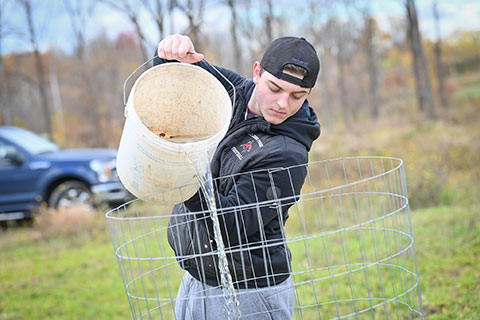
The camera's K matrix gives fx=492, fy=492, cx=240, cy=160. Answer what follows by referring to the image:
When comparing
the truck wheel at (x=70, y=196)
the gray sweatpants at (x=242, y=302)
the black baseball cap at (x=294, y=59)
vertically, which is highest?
the black baseball cap at (x=294, y=59)

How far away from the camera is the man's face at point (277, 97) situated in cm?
192

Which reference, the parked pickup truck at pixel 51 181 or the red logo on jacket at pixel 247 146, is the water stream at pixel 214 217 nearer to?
the red logo on jacket at pixel 247 146

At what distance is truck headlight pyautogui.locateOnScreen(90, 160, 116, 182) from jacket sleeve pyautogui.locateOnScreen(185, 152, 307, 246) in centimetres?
609

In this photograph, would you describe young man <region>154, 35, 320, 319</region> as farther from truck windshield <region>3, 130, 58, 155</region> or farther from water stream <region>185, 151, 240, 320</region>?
truck windshield <region>3, 130, 58, 155</region>

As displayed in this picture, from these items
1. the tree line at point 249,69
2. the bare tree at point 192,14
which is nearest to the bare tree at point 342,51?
the tree line at point 249,69

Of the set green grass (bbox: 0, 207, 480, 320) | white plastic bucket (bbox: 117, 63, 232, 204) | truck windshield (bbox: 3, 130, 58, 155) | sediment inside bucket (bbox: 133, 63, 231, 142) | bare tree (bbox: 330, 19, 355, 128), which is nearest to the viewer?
white plastic bucket (bbox: 117, 63, 232, 204)

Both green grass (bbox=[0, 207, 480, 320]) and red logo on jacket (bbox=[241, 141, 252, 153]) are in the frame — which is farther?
green grass (bbox=[0, 207, 480, 320])

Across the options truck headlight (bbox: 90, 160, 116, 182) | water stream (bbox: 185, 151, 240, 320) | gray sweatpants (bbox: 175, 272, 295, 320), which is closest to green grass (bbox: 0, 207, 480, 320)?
truck headlight (bbox: 90, 160, 116, 182)

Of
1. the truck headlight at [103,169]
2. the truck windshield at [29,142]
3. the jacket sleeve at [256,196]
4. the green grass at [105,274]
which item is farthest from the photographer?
the truck windshield at [29,142]

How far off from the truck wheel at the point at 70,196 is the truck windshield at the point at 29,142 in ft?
2.70

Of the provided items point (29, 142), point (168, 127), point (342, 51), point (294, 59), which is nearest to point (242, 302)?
point (168, 127)

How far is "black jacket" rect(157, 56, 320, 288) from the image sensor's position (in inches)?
72.9

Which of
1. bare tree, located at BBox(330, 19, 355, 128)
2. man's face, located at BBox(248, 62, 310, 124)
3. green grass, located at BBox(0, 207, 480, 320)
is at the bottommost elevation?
green grass, located at BBox(0, 207, 480, 320)

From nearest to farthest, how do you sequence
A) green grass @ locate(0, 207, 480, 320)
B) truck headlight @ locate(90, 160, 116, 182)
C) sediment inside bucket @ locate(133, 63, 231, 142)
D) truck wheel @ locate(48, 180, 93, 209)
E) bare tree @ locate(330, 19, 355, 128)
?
sediment inside bucket @ locate(133, 63, 231, 142) < green grass @ locate(0, 207, 480, 320) < truck wheel @ locate(48, 180, 93, 209) < truck headlight @ locate(90, 160, 116, 182) < bare tree @ locate(330, 19, 355, 128)
